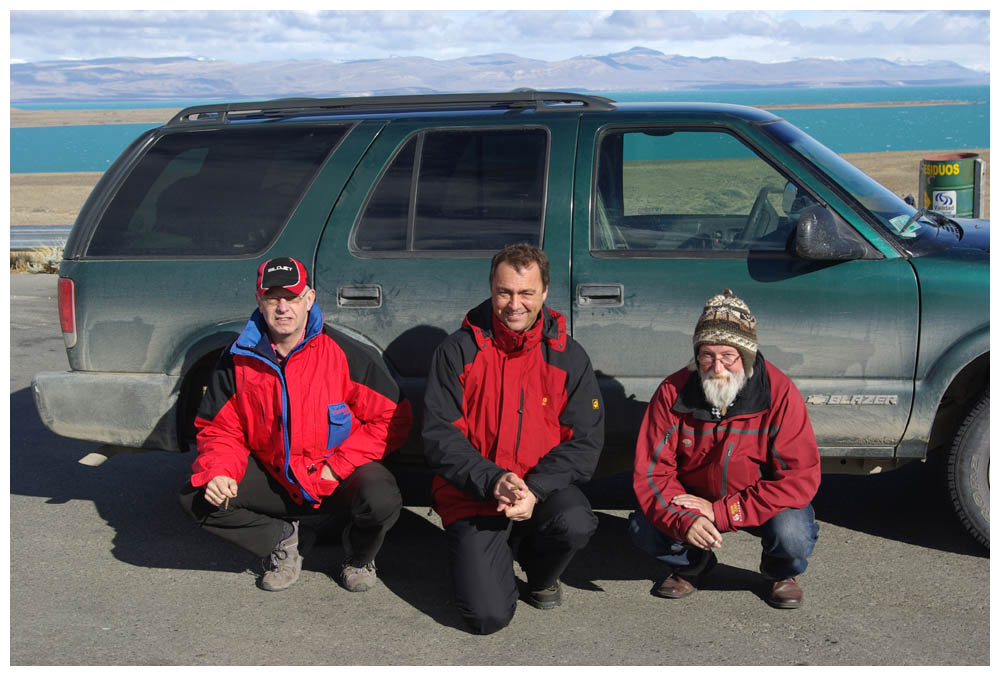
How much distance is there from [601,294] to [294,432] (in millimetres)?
1314

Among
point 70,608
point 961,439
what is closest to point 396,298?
point 70,608

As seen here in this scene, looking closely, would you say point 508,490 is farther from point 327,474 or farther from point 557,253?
point 557,253

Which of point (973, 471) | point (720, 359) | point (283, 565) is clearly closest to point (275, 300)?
point (283, 565)

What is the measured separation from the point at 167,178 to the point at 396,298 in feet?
3.84

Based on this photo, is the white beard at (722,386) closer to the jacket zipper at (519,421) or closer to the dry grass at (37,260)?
the jacket zipper at (519,421)

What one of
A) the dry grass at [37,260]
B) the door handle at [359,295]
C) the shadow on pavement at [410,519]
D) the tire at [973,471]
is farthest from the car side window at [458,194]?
the dry grass at [37,260]

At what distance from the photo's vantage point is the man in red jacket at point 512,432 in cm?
382

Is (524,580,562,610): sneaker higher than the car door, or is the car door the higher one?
the car door

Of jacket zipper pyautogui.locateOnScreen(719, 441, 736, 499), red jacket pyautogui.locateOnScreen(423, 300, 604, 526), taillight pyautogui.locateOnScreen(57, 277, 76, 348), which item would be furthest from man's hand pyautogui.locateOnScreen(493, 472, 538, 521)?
taillight pyautogui.locateOnScreen(57, 277, 76, 348)

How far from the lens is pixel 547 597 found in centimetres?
396

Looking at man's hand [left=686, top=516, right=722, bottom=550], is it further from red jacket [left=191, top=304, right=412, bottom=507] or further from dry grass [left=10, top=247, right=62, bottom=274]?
dry grass [left=10, top=247, right=62, bottom=274]

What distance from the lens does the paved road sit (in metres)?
3.62

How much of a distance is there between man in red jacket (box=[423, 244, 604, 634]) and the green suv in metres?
0.39

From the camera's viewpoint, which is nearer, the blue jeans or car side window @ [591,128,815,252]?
the blue jeans
